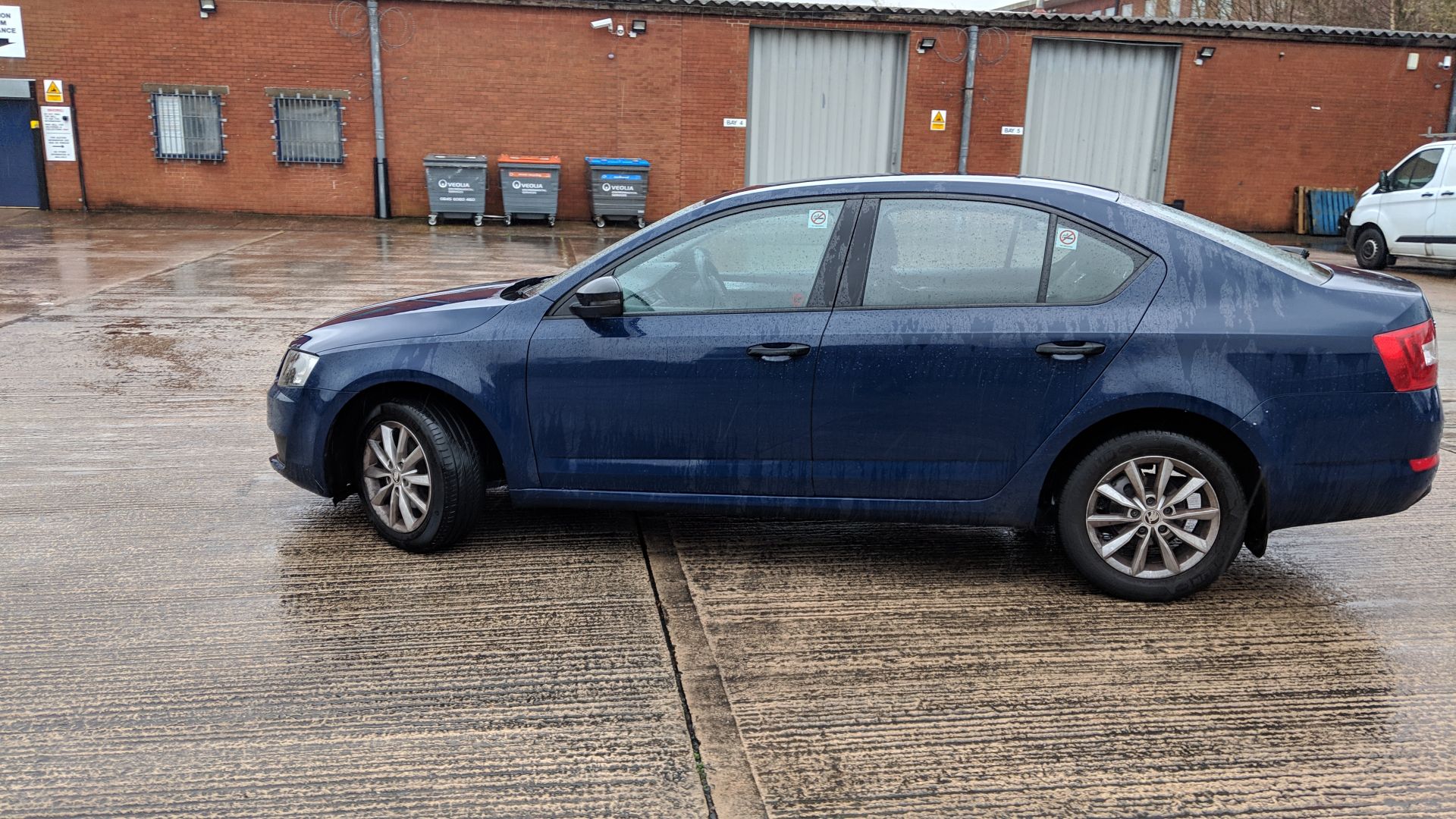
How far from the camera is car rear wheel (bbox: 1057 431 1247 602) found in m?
4.07

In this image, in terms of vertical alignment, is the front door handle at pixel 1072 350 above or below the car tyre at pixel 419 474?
above

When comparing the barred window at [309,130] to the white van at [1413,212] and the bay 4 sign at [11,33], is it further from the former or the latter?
the white van at [1413,212]

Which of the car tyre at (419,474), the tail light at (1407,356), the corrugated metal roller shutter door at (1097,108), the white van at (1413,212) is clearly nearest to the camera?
the tail light at (1407,356)

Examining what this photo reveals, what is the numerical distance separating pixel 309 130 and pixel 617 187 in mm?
5510

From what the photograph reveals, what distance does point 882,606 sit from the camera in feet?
13.8

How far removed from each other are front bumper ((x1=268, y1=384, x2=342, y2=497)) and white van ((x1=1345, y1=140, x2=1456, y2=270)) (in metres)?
16.1

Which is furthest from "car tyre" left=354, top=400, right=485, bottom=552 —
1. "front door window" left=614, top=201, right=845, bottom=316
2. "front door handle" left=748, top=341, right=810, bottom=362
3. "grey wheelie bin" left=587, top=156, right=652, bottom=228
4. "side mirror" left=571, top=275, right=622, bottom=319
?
"grey wheelie bin" left=587, top=156, right=652, bottom=228

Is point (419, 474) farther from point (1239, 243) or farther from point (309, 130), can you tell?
point (309, 130)

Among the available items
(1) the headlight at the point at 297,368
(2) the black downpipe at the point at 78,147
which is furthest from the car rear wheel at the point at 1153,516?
(2) the black downpipe at the point at 78,147

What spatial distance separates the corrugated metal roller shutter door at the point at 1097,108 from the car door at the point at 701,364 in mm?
18315

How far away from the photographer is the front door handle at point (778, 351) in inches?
166

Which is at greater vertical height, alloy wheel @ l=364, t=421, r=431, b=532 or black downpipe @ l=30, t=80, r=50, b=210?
black downpipe @ l=30, t=80, r=50, b=210

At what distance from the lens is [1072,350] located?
4.07 meters

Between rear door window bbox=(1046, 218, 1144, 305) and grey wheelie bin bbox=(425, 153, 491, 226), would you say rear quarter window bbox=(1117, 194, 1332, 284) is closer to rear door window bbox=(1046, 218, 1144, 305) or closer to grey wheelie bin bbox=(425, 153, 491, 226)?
rear door window bbox=(1046, 218, 1144, 305)
